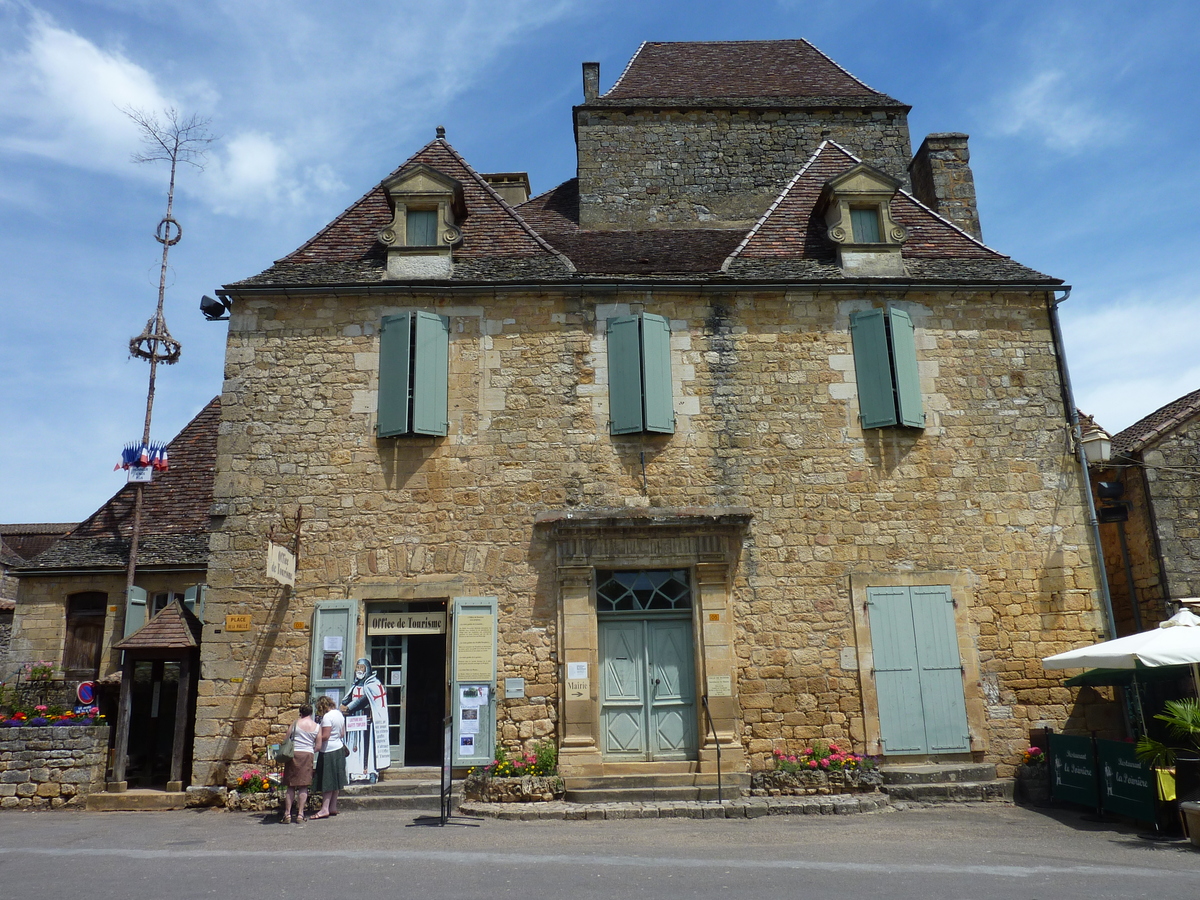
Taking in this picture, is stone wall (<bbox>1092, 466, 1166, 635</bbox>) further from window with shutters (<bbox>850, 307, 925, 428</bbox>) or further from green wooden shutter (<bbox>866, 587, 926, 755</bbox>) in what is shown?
green wooden shutter (<bbox>866, 587, 926, 755</bbox>)

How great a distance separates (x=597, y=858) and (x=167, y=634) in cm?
613

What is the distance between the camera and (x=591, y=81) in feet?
51.9

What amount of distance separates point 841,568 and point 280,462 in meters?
6.42

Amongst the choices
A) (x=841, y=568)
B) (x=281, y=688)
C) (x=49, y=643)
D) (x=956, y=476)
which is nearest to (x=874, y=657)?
(x=841, y=568)

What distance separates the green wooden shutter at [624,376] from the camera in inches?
387

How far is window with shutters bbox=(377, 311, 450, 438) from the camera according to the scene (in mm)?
9703

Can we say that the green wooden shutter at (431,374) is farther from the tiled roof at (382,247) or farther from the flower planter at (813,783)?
the flower planter at (813,783)

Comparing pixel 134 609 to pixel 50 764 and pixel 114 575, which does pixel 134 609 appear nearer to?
pixel 114 575

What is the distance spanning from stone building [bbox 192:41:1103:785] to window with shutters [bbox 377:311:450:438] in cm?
3

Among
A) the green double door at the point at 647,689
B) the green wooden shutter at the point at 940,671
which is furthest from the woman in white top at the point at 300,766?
the green wooden shutter at the point at 940,671

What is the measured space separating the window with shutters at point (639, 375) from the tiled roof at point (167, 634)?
5462mm

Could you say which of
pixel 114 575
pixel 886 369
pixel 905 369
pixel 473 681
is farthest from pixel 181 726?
pixel 905 369

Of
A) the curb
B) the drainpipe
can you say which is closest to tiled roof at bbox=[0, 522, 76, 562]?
the curb

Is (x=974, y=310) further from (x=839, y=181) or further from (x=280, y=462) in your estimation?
(x=280, y=462)
